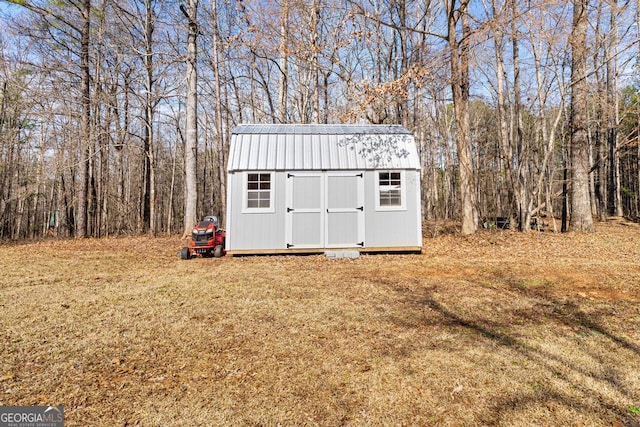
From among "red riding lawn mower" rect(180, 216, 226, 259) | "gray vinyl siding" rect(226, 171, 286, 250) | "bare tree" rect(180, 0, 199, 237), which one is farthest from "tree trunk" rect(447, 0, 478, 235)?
"bare tree" rect(180, 0, 199, 237)

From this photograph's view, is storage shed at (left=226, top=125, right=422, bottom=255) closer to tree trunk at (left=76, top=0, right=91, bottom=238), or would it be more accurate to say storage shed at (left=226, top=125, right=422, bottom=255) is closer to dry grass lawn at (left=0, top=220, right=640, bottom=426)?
dry grass lawn at (left=0, top=220, right=640, bottom=426)

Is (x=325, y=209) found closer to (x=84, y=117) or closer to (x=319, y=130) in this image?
(x=319, y=130)

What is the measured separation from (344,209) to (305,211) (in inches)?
43.3

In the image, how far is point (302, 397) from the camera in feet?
7.64

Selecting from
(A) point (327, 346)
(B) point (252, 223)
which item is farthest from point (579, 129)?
(A) point (327, 346)

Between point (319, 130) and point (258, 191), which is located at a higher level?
point (319, 130)

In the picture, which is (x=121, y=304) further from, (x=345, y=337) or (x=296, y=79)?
(x=296, y=79)

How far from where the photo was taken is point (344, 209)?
8805 millimetres

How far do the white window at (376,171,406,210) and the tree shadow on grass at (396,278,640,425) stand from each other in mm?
4230

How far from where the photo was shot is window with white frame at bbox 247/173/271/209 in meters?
8.72

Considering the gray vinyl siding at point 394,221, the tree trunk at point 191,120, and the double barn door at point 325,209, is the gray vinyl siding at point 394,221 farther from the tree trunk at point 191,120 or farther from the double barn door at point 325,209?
the tree trunk at point 191,120

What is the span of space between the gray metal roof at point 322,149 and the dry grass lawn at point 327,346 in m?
3.50

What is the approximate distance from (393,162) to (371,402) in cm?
746

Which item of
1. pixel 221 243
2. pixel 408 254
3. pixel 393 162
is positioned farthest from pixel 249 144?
pixel 408 254
